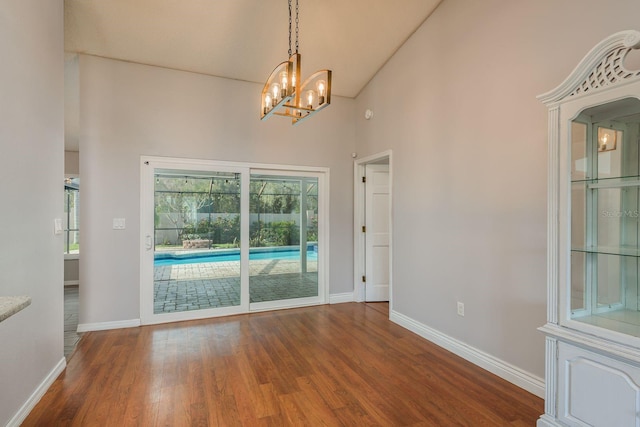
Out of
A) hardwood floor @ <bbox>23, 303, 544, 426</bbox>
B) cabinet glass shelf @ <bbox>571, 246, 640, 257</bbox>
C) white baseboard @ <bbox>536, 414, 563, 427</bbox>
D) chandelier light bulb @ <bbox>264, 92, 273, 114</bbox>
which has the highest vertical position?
chandelier light bulb @ <bbox>264, 92, 273, 114</bbox>

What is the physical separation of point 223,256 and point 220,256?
0.13 feet

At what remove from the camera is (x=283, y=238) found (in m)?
4.65

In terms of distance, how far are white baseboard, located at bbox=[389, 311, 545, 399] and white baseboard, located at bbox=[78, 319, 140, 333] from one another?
3.20m

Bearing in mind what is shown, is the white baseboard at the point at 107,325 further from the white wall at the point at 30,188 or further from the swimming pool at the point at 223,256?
the white wall at the point at 30,188

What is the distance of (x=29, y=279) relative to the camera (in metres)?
2.20

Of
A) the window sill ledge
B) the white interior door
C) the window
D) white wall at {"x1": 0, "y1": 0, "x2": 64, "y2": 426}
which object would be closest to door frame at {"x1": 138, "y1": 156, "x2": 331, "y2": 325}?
the white interior door

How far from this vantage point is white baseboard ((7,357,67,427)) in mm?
2018

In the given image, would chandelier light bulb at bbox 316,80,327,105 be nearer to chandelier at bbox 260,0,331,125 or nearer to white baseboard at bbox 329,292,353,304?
chandelier at bbox 260,0,331,125

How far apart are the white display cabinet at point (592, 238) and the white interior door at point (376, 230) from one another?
3038 mm

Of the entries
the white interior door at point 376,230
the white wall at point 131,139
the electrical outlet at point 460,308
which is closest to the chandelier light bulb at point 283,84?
the white wall at point 131,139

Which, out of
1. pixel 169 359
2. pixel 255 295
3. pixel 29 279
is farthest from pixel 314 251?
pixel 29 279

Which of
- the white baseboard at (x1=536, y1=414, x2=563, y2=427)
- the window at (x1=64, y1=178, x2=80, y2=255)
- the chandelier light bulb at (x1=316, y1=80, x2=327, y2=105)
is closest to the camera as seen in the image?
the white baseboard at (x1=536, y1=414, x2=563, y2=427)

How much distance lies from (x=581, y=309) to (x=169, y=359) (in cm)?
319

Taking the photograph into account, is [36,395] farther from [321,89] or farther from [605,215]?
[605,215]
